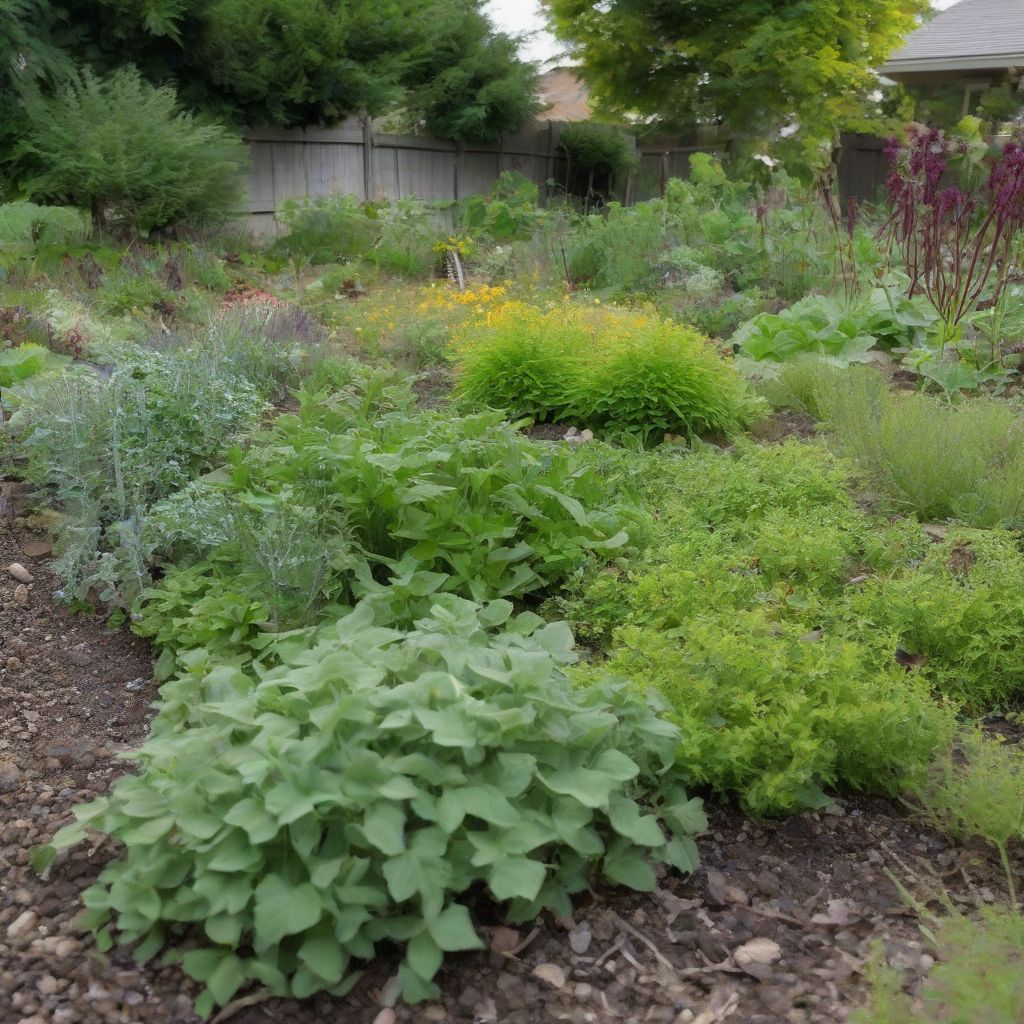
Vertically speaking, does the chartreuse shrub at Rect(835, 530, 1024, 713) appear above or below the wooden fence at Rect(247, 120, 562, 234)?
below

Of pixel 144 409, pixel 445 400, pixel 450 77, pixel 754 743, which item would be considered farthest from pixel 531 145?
pixel 754 743

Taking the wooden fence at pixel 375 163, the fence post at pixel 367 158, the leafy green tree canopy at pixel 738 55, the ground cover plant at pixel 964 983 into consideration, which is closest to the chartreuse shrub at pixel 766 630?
the ground cover plant at pixel 964 983

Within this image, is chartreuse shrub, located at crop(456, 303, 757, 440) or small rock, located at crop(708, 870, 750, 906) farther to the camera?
chartreuse shrub, located at crop(456, 303, 757, 440)

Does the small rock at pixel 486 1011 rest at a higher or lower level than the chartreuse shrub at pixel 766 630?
lower

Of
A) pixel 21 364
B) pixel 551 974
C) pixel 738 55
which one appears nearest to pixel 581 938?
pixel 551 974

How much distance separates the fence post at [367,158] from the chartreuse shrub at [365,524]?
1148cm

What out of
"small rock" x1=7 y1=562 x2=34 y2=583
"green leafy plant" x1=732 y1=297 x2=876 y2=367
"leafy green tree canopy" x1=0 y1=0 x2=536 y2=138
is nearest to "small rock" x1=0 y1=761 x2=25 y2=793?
"small rock" x1=7 y1=562 x2=34 y2=583

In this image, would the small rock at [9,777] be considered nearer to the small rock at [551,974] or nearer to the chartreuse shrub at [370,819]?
the chartreuse shrub at [370,819]

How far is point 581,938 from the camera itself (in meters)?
2.04

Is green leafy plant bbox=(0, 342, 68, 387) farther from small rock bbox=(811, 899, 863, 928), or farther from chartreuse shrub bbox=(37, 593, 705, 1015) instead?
small rock bbox=(811, 899, 863, 928)

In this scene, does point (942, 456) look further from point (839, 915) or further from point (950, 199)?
point (839, 915)

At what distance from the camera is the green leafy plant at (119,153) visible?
9.61 meters

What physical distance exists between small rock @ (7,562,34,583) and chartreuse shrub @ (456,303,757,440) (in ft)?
8.45

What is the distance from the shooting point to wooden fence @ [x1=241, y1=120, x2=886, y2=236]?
1324 centimetres
